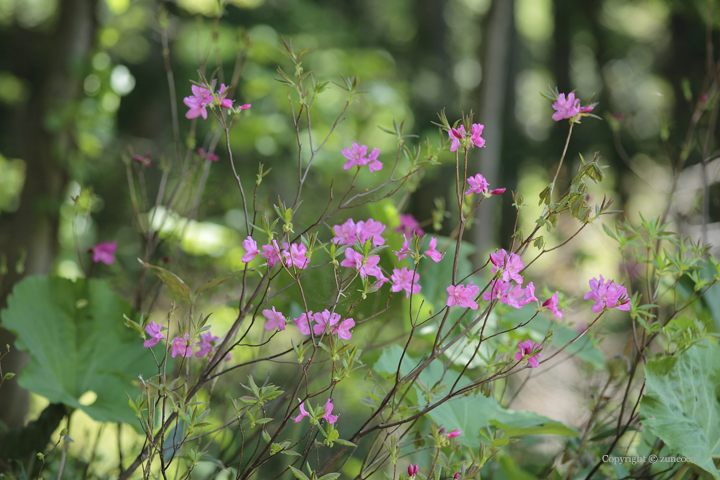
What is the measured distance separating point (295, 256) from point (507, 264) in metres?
0.23

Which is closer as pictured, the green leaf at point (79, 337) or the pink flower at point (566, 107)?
the pink flower at point (566, 107)

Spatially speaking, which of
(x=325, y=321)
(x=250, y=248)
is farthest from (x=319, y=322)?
(x=250, y=248)

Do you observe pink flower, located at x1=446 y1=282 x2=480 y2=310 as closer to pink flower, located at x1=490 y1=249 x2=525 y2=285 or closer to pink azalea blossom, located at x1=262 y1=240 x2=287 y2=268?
pink flower, located at x1=490 y1=249 x2=525 y2=285

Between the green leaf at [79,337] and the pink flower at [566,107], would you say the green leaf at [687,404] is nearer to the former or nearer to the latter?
the pink flower at [566,107]

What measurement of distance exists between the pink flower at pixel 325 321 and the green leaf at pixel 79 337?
0.45 metres

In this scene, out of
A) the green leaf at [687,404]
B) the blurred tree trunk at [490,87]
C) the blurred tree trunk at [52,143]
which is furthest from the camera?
the blurred tree trunk at [490,87]

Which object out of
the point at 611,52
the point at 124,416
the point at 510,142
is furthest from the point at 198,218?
the point at 611,52

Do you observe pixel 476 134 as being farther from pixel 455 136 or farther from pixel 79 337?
pixel 79 337

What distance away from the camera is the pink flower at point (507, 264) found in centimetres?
54

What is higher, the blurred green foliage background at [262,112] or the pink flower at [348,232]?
the blurred green foliage background at [262,112]

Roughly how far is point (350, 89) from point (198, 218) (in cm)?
94

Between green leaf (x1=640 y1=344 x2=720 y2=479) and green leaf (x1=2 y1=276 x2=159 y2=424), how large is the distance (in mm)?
782

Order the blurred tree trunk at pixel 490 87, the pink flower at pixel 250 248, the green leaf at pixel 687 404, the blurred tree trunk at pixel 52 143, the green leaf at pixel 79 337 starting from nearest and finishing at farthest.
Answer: the pink flower at pixel 250 248 < the green leaf at pixel 687 404 < the green leaf at pixel 79 337 < the blurred tree trunk at pixel 52 143 < the blurred tree trunk at pixel 490 87

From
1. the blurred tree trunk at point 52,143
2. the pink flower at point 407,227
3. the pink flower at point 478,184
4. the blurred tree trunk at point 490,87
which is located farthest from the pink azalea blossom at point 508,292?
the blurred tree trunk at point 52,143
